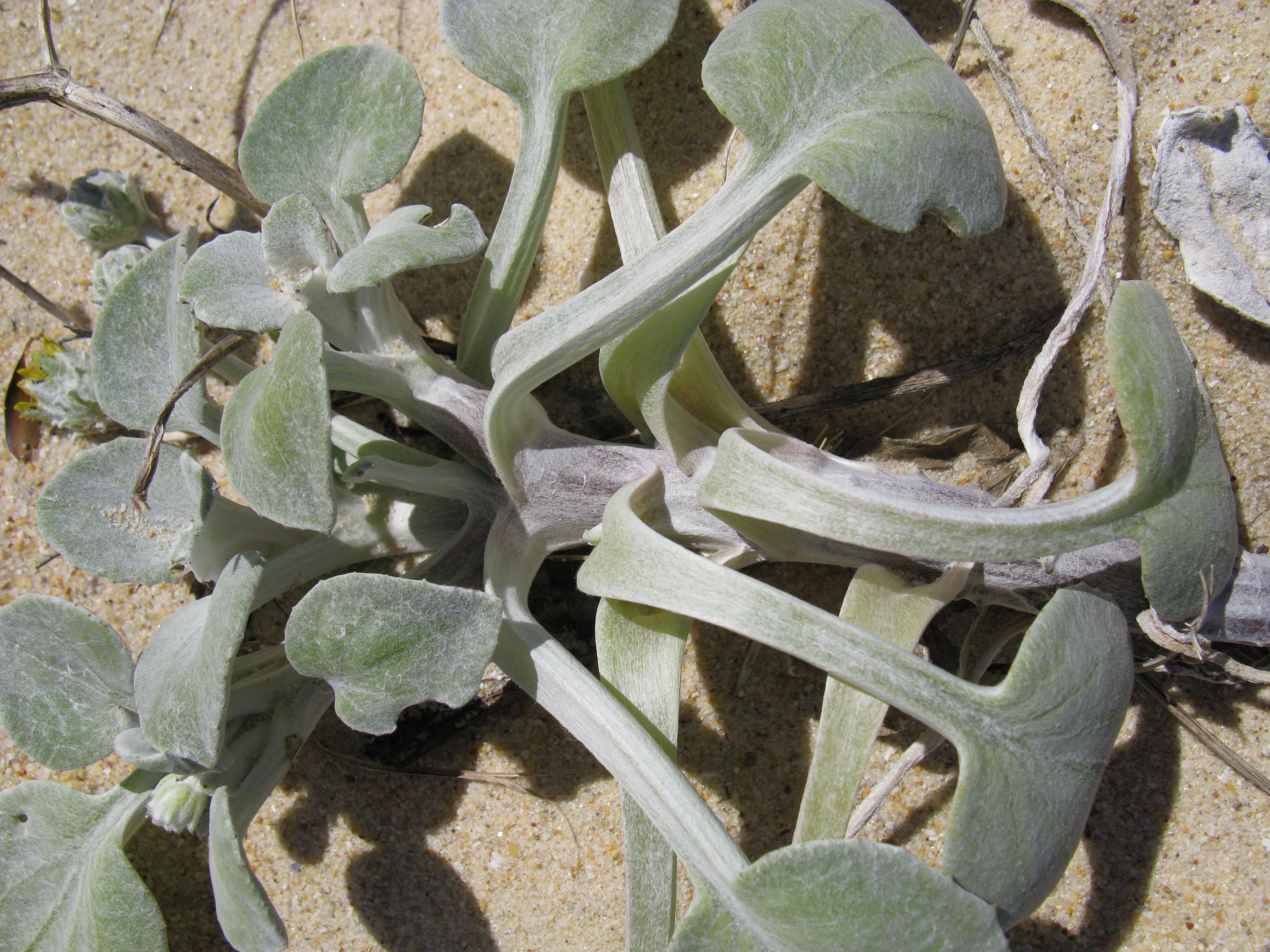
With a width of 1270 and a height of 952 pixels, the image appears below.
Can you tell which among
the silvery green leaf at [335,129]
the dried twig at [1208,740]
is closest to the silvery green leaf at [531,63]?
the silvery green leaf at [335,129]

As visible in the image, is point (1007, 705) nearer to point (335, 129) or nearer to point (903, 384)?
point (903, 384)

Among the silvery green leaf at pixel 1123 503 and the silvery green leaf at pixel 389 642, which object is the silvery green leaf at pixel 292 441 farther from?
the silvery green leaf at pixel 1123 503

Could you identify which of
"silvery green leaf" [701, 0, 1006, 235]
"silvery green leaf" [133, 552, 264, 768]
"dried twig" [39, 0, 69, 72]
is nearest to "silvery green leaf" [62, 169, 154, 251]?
"dried twig" [39, 0, 69, 72]

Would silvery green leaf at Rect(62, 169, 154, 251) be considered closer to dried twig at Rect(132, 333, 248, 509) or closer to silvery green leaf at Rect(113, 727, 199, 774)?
dried twig at Rect(132, 333, 248, 509)

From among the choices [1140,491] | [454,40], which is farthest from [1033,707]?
[454,40]

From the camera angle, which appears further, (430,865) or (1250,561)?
(430,865)

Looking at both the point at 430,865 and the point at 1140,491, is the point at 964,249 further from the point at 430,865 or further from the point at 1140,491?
the point at 430,865
